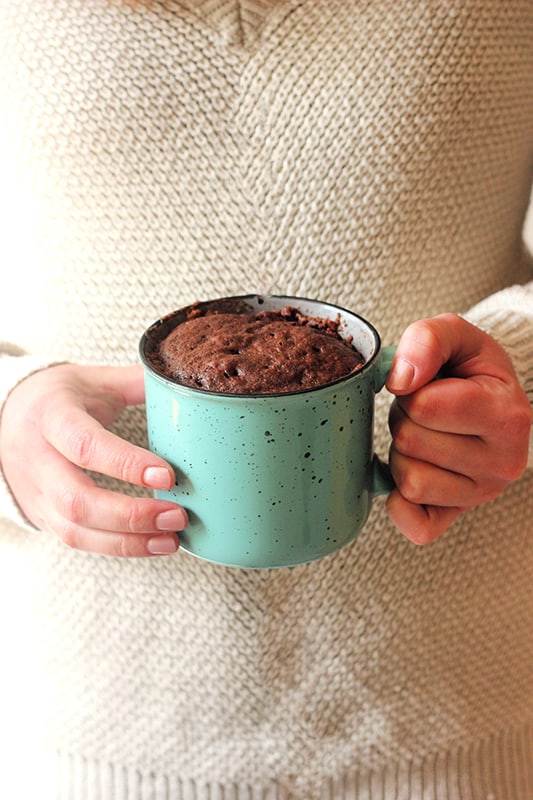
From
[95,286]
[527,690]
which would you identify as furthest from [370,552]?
[95,286]

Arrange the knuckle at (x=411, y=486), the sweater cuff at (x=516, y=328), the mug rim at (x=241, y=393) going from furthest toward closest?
the sweater cuff at (x=516, y=328) → the knuckle at (x=411, y=486) → the mug rim at (x=241, y=393)

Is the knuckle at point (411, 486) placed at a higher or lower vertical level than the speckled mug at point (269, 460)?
lower

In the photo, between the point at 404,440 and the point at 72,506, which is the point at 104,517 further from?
the point at 404,440

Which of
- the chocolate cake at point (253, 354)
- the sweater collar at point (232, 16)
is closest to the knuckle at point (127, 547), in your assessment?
the chocolate cake at point (253, 354)

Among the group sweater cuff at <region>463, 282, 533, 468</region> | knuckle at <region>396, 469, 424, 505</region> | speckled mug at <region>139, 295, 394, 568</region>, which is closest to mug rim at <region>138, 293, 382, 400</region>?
speckled mug at <region>139, 295, 394, 568</region>

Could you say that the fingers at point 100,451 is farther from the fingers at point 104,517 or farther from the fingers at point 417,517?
the fingers at point 417,517

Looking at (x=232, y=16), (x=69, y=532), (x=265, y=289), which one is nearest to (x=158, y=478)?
(x=69, y=532)

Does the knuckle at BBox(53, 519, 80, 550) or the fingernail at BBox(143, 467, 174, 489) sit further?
the knuckle at BBox(53, 519, 80, 550)

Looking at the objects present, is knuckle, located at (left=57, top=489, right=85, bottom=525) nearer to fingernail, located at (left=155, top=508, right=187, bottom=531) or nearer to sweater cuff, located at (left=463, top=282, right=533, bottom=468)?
fingernail, located at (left=155, top=508, right=187, bottom=531)
